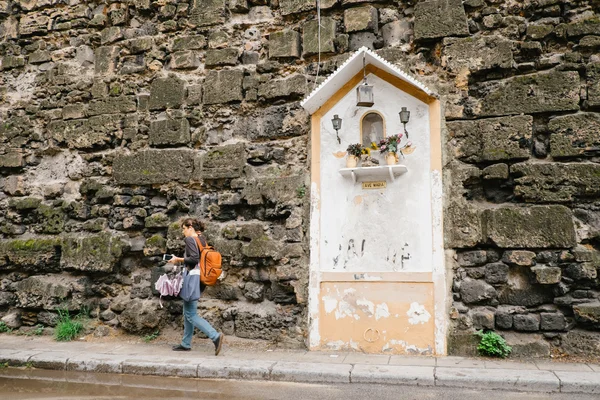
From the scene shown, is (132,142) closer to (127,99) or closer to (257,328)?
(127,99)

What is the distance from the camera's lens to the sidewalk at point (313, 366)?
184 inches

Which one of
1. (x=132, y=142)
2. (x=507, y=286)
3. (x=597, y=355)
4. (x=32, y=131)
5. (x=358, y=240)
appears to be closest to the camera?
(x=597, y=355)

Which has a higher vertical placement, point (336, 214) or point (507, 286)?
point (336, 214)

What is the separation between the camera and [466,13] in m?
6.12

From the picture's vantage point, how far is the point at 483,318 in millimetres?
5570

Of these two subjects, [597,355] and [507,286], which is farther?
[507,286]

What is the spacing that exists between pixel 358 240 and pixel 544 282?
77.9 inches

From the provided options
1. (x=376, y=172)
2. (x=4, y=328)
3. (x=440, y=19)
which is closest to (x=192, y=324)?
(x=376, y=172)

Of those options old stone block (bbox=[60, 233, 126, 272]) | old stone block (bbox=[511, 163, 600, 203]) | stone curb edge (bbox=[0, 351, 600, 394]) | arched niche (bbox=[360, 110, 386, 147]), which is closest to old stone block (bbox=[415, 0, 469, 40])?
arched niche (bbox=[360, 110, 386, 147])

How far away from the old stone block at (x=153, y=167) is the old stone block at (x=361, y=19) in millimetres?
2592

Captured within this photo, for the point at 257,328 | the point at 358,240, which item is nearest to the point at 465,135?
the point at 358,240

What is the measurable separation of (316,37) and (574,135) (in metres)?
3.19

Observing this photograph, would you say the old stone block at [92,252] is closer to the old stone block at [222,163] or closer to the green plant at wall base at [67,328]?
the green plant at wall base at [67,328]

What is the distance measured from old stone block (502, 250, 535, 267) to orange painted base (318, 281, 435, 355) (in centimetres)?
86
